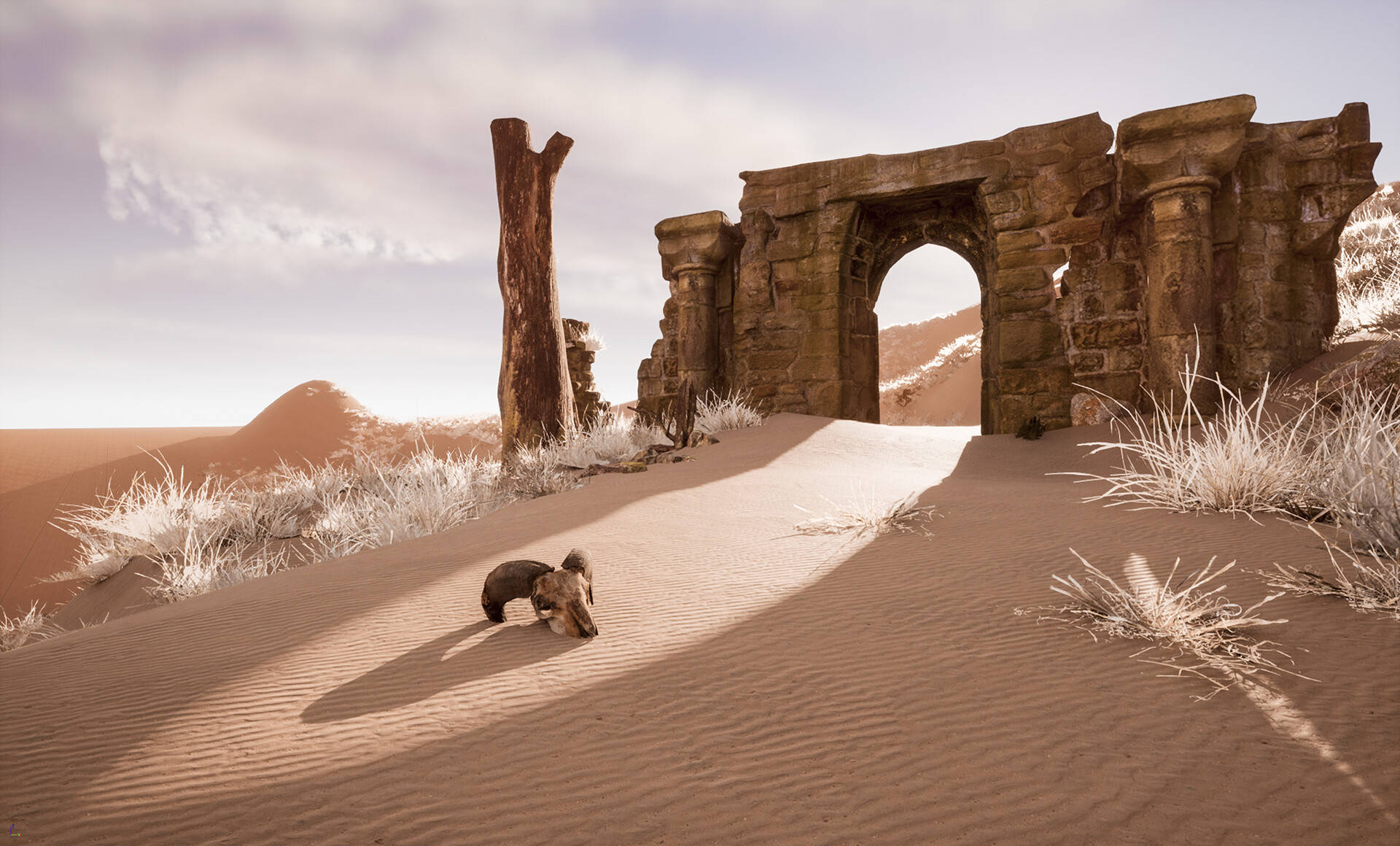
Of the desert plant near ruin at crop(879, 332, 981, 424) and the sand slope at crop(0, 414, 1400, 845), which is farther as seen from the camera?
the desert plant near ruin at crop(879, 332, 981, 424)

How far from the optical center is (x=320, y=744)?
1.49 metres

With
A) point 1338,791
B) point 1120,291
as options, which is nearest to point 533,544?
point 1338,791

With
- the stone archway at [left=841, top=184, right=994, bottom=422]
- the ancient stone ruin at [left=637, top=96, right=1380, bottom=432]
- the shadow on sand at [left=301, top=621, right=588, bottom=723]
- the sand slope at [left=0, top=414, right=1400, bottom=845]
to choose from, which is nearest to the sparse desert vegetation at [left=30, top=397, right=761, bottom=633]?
the ancient stone ruin at [left=637, top=96, right=1380, bottom=432]

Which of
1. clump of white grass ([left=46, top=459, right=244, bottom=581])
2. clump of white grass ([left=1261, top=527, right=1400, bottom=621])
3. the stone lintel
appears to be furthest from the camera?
the stone lintel

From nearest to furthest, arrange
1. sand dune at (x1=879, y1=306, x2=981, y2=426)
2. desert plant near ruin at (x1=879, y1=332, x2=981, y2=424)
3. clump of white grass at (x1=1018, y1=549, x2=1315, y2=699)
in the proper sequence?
clump of white grass at (x1=1018, y1=549, x2=1315, y2=699) < sand dune at (x1=879, y1=306, x2=981, y2=426) < desert plant near ruin at (x1=879, y1=332, x2=981, y2=424)

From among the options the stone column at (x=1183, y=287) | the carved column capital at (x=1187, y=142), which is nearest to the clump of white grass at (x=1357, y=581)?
the stone column at (x=1183, y=287)

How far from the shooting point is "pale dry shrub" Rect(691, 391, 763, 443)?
24.4ft

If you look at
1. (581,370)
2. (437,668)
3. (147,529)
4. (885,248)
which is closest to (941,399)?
(885,248)

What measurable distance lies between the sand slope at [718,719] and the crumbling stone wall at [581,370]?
27.6 ft

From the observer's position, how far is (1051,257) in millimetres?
6895

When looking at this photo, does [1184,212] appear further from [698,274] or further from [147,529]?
[147,529]

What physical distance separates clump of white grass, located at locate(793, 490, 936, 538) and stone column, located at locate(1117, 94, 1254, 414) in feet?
12.9

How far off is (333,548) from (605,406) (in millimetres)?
6927

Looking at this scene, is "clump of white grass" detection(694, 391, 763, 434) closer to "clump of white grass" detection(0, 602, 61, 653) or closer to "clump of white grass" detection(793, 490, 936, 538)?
"clump of white grass" detection(793, 490, 936, 538)
